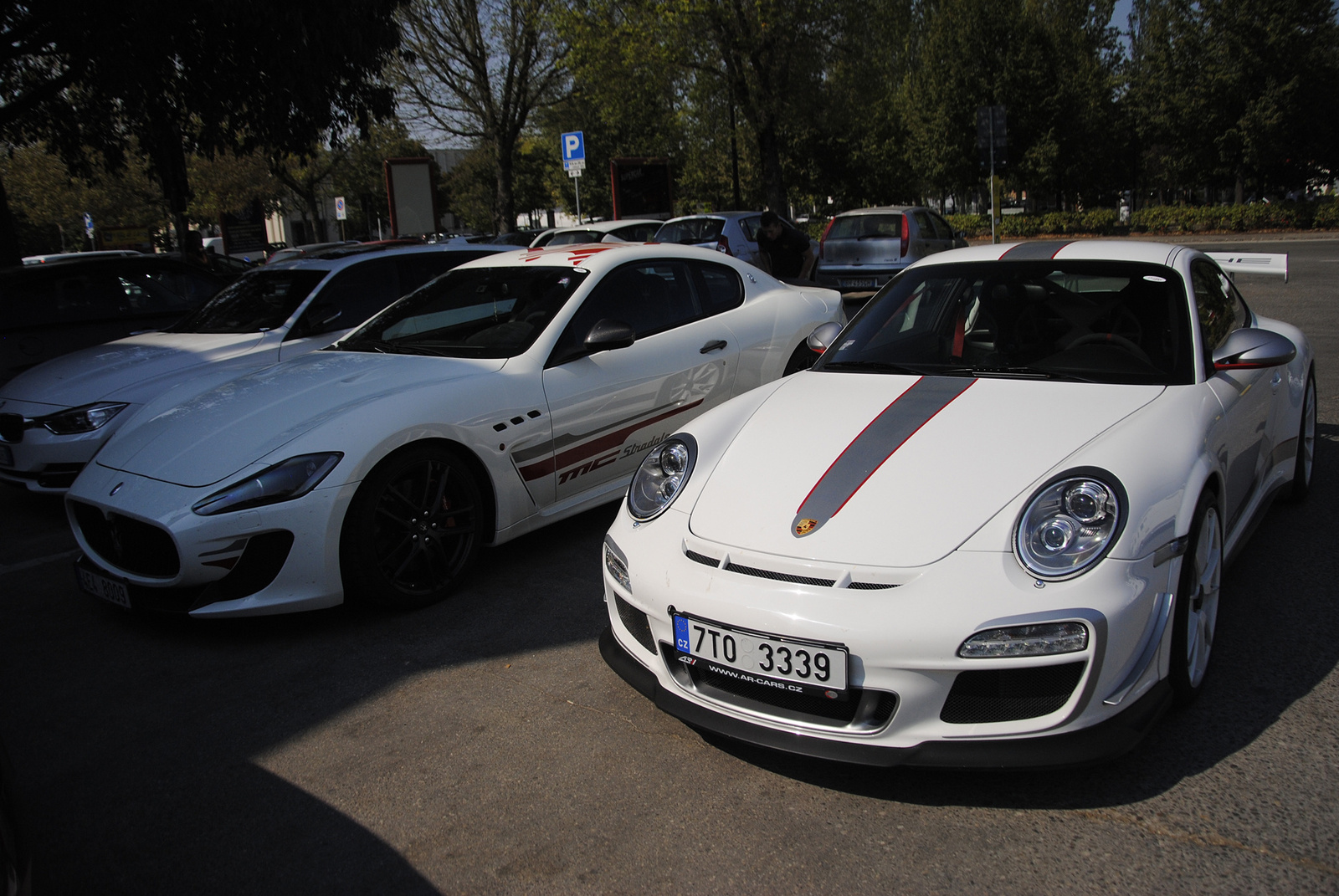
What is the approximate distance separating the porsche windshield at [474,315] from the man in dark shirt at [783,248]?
453 centimetres

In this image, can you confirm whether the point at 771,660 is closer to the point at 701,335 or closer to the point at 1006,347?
the point at 1006,347

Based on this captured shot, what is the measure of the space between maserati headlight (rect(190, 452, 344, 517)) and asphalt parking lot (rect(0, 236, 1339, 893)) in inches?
24.0

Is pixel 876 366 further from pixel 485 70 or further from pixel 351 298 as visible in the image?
pixel 485 70

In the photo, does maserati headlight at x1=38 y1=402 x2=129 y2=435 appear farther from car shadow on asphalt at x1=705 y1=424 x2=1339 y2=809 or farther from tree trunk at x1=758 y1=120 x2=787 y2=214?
tree trunk at x1=758 y1=120 x2=787 y2=214

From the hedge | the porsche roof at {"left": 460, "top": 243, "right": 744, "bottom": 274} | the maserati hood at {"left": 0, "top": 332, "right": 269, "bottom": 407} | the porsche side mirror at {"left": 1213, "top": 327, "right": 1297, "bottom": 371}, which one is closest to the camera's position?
the porsche side mirror at {"left": 1213, "top": 327, "right": 1297, "bottom": 371}

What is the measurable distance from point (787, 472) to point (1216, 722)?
1470 mm

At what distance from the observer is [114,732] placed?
3328 millimetres

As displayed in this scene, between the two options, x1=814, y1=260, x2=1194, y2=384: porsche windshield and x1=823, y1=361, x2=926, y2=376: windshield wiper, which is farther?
x1=823, y1=361, x2=926, y2=376: windshield wiper

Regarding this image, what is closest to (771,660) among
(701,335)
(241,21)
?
(701,335)

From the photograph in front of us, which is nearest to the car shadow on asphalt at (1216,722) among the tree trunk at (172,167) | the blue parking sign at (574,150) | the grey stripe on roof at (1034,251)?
the grey stripe on roof at (1034,251)

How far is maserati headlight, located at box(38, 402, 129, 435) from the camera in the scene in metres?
5.91

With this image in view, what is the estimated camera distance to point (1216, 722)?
2.91 meters

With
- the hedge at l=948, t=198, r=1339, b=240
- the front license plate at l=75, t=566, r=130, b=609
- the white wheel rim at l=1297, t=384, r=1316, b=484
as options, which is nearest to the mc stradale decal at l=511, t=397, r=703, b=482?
the front license plate at l=75, t=566, r=130, b=609

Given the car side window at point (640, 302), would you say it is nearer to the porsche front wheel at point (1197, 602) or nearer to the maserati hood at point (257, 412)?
the maserati hood at point (257, 412)
